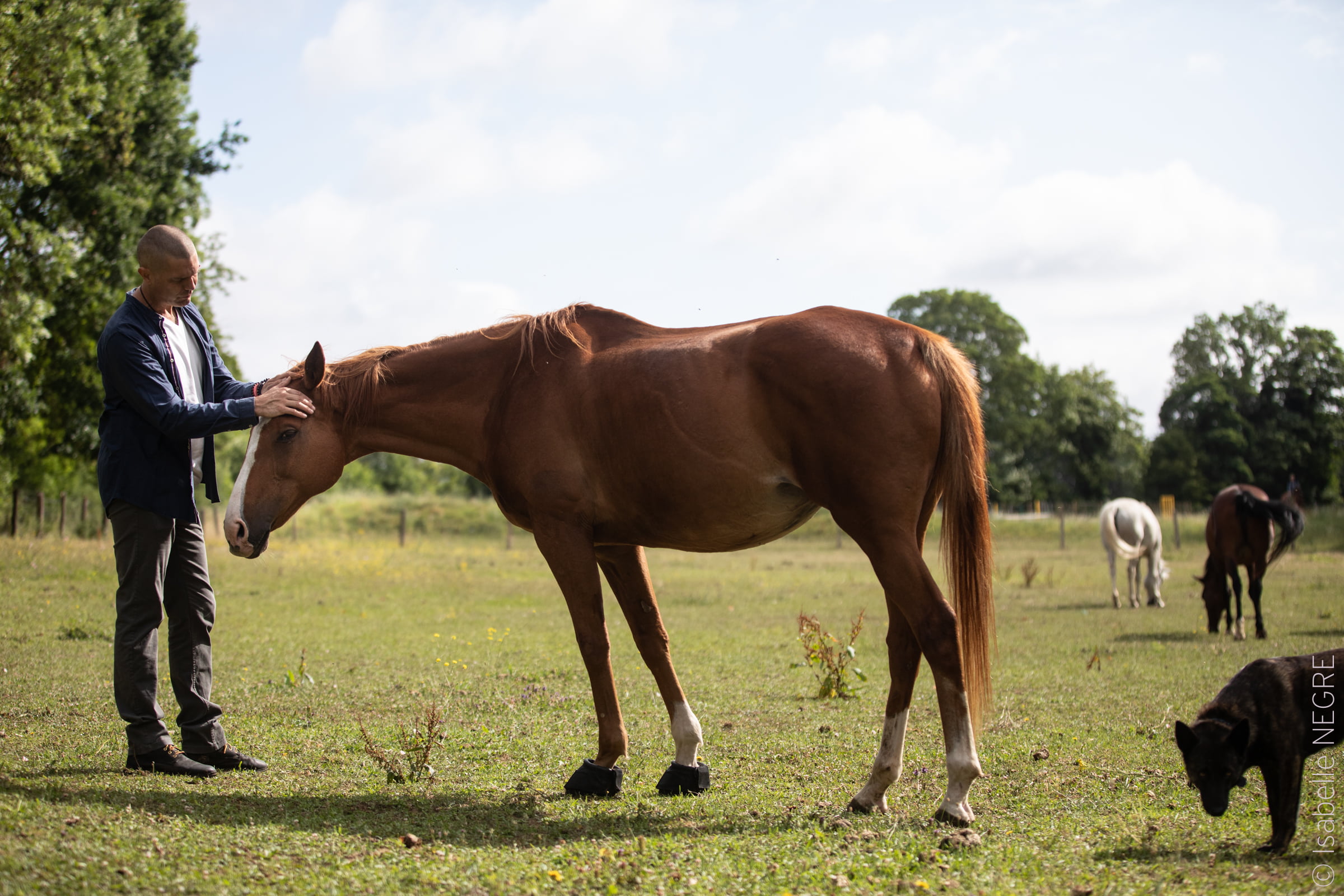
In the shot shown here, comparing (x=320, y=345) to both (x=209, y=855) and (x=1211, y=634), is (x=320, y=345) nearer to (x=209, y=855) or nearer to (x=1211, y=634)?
(x=209, y=855)

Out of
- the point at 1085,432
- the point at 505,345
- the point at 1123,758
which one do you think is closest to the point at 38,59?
the point at 505,345

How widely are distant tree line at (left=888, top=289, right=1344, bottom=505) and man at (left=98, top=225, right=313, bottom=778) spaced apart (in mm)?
52647

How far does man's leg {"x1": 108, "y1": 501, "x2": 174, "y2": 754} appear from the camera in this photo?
14.8 ft

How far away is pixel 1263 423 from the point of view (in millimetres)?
57812

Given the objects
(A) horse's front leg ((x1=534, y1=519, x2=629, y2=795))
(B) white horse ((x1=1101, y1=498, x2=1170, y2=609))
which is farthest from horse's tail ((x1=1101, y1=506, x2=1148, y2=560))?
(A) horse's front leg ((x1=534, y1=519, x2=629, y2=795))

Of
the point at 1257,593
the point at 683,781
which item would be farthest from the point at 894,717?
the point at 1257,593

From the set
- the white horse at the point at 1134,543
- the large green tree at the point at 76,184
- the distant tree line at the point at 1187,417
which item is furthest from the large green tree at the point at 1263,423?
the large green tree at the point at 76,184

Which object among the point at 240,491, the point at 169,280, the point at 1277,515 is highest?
the point at 169,280

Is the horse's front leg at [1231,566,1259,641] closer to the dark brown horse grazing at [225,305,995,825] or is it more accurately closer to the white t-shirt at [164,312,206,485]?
the dark brown horse grazing at [225,305,995,825]

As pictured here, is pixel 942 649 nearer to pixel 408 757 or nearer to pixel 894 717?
pixel 894 717

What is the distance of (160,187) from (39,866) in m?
21.6

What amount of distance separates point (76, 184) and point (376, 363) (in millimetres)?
18547

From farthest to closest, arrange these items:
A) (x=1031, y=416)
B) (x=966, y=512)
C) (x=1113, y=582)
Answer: (x=1031, y=416), (x=1113, y=582), (x=966, y=512)

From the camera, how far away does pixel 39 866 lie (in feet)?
9.65
